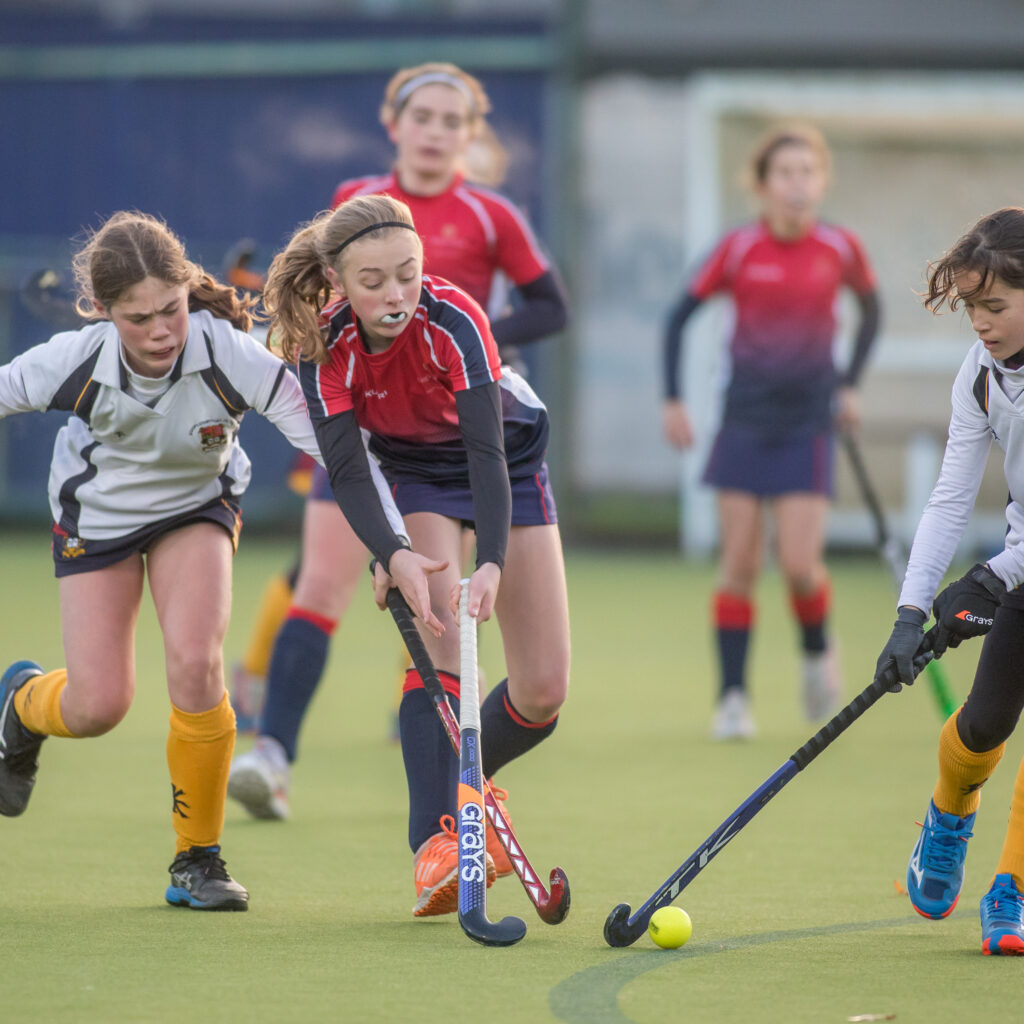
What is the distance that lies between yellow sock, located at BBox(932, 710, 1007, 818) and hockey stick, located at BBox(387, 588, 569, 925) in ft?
2.41

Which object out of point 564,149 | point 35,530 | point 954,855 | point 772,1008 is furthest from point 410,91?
point 35,530

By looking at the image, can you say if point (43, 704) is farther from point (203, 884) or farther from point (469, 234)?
point (469, 234)

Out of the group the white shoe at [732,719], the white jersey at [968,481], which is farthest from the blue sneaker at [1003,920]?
the white shoe at [732,719]

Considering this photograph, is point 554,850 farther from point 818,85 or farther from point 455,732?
point 818,85

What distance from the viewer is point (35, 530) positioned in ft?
39.7

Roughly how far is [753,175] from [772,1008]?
3.69 meters

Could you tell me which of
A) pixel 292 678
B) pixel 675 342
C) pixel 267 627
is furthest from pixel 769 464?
pixel 292 678

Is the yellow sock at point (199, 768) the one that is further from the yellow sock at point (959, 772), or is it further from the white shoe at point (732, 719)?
the white shoe at point (732, 719)

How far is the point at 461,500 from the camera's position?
3.39 meters

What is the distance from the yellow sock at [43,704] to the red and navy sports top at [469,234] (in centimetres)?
151

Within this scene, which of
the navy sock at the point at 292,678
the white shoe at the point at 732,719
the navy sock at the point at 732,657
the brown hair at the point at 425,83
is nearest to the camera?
the navy sock at the point at 292,678

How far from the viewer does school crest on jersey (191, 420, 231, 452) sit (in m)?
3.30

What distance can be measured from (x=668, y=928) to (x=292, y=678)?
5.29 feet

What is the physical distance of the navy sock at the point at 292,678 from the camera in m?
4.27
